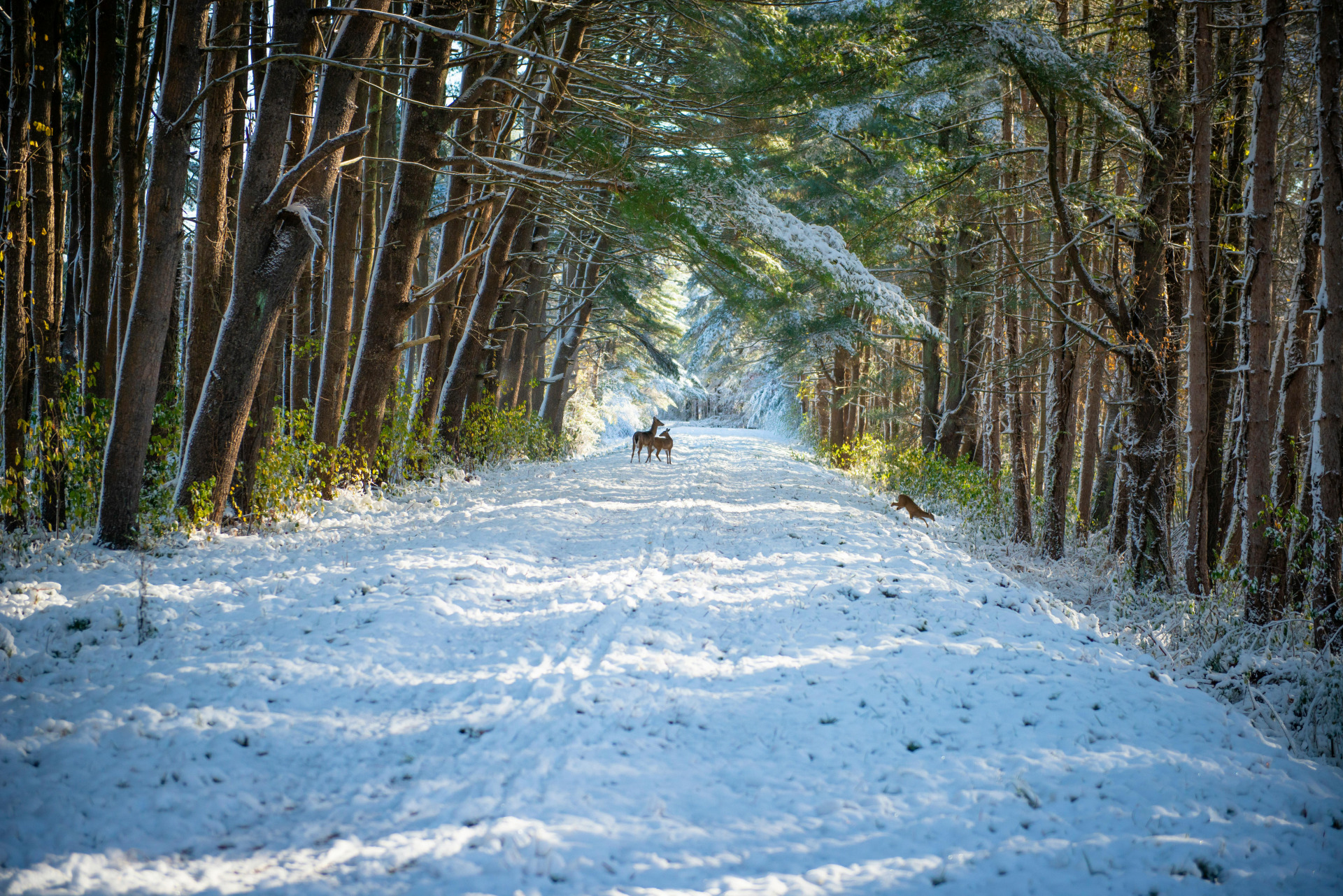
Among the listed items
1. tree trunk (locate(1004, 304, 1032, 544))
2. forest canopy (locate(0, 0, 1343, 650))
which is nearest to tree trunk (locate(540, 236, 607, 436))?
forest canopy (locate(0, 0, 1343, 650))

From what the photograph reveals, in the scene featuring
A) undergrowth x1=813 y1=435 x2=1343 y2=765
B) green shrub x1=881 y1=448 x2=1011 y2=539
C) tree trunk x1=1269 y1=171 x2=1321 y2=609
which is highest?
tree trunk x1=1269 y1=171 x2=1321 y2=609

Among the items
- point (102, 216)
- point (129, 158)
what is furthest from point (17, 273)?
point (129, 158)

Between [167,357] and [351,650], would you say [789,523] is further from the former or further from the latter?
[167,357]

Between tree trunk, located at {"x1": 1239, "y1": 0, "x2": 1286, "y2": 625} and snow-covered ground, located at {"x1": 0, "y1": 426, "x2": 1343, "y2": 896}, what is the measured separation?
2.06 m

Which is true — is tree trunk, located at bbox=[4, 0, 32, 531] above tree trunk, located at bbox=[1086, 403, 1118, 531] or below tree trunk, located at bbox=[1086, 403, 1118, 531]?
above

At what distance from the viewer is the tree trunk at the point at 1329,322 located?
16.8ft

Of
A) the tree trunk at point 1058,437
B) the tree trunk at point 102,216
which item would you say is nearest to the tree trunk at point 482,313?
the tree trunk at point 102,216

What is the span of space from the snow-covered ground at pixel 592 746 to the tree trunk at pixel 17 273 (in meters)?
1.72

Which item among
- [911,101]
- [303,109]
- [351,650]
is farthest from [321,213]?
[911,101]

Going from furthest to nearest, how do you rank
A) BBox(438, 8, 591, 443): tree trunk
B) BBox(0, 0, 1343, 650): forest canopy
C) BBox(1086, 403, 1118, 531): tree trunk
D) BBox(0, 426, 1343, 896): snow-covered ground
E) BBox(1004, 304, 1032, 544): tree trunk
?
BBox(438, 8, 591, 443): tree trunk, BBox(1086, 403, 1118, 531): tree trunk, BBox(1004, 304, 1032, 544): tree trunk, BBox(0, 0, 1343, 650): forest canopy, BBox(0, 426, 1343, 896): snow-covered ground

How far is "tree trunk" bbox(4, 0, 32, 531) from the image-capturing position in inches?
215

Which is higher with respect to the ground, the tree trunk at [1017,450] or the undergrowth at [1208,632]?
the tree trunk at [1017,450]

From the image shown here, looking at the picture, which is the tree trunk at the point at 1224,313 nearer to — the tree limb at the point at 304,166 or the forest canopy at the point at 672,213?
the forest canopy at the point at 672,213

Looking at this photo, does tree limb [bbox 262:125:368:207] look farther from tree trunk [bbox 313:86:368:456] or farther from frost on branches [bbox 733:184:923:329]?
frost on branches [bbox 733:184:923:329]
